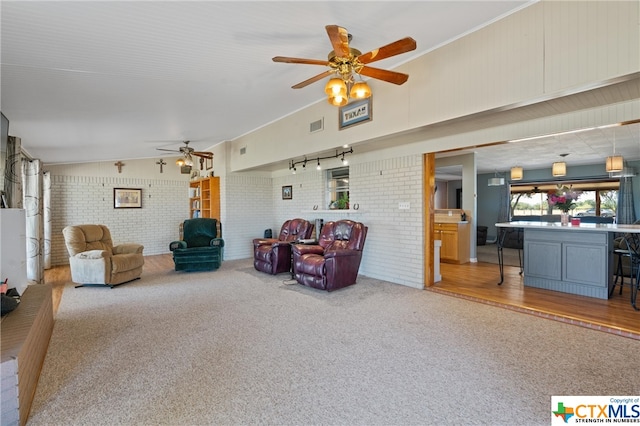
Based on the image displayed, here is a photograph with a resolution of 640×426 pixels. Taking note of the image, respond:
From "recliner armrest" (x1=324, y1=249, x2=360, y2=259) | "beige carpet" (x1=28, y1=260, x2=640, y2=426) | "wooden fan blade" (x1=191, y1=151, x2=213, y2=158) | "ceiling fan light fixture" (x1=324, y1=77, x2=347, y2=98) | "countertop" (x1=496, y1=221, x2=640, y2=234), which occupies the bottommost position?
"beige carpet" (x1=28, y1=260, x2=640, y2=426)

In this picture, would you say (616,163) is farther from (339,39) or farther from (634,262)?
(339,39)

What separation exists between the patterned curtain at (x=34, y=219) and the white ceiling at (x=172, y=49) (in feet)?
3.35

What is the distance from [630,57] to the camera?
A: 2244 millimetres

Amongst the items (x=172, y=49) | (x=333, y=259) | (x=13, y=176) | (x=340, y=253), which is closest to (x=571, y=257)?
(x=340, y=253)

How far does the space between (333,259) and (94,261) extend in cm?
389

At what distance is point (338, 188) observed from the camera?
653 cm

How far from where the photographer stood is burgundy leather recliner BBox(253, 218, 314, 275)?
5602mm

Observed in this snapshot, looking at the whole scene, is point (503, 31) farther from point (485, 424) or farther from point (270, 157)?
point (270, 157)

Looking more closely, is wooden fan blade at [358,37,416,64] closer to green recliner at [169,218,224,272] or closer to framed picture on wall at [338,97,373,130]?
framed picture on wall at [338,97,373,130]

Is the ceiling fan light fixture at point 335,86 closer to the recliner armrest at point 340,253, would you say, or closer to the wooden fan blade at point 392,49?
the wooden fan blade at point 392,49

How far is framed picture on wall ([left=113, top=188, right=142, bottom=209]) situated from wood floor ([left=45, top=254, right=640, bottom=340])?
2639 mm

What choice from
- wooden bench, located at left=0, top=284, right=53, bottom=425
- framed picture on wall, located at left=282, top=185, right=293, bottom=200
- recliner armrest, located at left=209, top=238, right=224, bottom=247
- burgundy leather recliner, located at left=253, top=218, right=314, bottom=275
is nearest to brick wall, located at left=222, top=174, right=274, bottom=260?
framed picture on wall, located at left=282, top=185, right=293, bottom=200

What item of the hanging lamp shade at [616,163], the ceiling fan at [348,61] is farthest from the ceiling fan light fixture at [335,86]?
the hanging lamp shade at [616,163]

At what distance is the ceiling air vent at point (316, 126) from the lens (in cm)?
498
